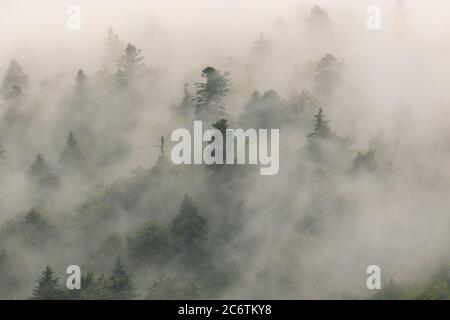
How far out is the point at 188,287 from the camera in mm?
84688

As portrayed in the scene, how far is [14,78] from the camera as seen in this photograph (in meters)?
121

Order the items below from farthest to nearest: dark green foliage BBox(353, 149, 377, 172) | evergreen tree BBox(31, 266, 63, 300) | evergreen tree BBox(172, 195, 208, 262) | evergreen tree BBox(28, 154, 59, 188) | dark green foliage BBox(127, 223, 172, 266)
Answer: evergreen tree BBox(28, 154, 59, 188), dark green foliage BBox(353, 149, 377, 172), evergreen tree BBox(172, 195, 208, 262), dark green foliage BBox(127, 223, 172, 266), evergreen tree BBox(31, 266, 63, 300)

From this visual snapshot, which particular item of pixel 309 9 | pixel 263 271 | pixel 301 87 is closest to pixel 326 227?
pixel 263 271

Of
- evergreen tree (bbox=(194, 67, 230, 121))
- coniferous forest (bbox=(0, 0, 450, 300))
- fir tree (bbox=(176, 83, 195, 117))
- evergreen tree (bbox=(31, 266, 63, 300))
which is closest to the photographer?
evergreen tree (bbox=(31, 266, 63, 300))

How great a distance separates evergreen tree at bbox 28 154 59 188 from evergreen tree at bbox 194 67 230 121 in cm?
1832

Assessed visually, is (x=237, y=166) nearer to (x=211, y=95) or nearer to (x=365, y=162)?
(x=211, y=95)

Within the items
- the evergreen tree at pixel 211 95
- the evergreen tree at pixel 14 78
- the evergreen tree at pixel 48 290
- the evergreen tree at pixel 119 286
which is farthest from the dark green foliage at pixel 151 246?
the evergreen tree at pixel 14 78

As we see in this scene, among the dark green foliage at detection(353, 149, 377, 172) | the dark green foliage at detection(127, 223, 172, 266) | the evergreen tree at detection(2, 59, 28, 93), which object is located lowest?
the dark green foliage at detection(127, 223, 172, 266)

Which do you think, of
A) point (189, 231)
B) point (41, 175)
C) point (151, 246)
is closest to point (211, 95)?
point (189, 231)

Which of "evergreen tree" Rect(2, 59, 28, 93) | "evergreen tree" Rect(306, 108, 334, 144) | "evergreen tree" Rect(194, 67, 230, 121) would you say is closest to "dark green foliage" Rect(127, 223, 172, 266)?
Result: "evergreen tree" Rect(194, 67, 230, 121)

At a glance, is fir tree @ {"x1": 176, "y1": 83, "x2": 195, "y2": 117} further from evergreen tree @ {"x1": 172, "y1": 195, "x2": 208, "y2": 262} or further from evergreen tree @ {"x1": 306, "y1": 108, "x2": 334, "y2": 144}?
evergreen tree @ {"x1": 172, "y1": 195, "x2": 208, "y2": 262}

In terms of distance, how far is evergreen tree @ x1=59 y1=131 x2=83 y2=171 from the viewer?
102 m

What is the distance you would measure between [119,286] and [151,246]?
264 inches
